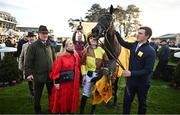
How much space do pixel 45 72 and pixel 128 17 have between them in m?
63.4

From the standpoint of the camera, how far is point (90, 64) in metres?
6.68

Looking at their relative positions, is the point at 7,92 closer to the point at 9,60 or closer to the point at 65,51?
the point at 9,60

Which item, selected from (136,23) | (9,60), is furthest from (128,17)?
(9,60)

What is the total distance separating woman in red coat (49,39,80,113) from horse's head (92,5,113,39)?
1.82 feet

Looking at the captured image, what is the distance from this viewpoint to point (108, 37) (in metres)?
7.16

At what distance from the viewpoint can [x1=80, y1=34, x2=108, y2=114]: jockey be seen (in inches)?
260

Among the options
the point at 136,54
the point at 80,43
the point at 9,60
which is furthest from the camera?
the point at 9,60

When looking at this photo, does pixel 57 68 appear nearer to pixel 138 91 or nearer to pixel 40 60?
pixel 40 60

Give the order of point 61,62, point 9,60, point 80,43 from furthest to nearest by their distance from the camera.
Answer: point 9,60 → point 80,43 → point 61,62

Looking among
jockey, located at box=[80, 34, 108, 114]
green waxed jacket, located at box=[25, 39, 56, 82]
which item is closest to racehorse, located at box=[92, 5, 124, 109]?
jockey, located at box=[80, 34, 108, 114]

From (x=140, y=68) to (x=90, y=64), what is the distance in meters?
1.46

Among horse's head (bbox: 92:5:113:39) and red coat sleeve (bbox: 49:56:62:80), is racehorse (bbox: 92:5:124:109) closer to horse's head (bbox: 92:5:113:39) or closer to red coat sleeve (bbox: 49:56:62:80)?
horse's head (bbox: 92:5:113:39)

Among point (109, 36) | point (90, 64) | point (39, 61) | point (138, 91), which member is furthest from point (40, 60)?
point (138, 91)

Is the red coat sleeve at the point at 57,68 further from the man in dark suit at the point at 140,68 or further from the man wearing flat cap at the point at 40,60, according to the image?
the man in dark suit at the point at 140,68
